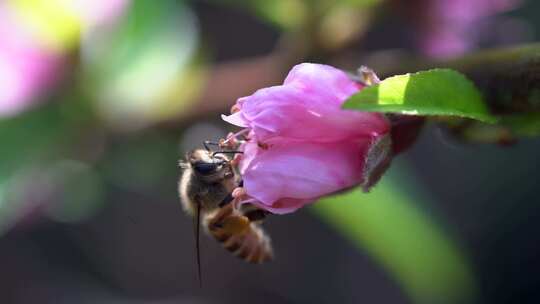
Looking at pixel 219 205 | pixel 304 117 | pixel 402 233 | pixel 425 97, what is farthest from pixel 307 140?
pixel 402 233

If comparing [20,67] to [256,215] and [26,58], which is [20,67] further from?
[256,215]

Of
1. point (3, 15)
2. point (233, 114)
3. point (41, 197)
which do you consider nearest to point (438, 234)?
point (41, 197)

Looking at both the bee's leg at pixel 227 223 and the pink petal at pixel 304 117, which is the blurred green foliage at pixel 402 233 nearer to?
the bee's leg at pixel 227 223

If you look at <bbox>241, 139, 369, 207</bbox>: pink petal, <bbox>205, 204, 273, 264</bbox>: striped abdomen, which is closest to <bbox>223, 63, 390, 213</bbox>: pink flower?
<bbox>241, 139, 369, 207</bbox>: pink petal

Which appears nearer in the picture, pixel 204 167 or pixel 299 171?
pixel 299 171

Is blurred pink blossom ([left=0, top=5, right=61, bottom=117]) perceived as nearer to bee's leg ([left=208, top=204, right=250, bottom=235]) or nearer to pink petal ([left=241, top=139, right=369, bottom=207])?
bee's leg ([left=208, top=204, right=250, bottom=235])

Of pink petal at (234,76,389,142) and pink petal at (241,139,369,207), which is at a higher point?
pink petal at (234,76,389,142)

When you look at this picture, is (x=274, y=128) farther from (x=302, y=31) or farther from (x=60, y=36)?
(x=60, y=36)
